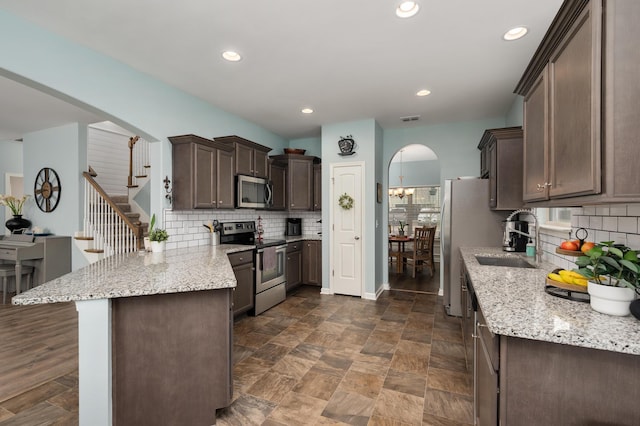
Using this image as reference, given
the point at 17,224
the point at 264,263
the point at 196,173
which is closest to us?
the point at 196,173

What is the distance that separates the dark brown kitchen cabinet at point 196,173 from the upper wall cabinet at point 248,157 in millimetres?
278

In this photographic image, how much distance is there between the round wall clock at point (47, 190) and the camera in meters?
5.07

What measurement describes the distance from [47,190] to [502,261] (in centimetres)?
669

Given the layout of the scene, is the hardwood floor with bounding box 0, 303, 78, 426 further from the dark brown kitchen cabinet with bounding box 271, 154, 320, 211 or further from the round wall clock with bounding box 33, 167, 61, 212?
the dark brown kitchen cabinet with bounding box 271, 154, 320, 211

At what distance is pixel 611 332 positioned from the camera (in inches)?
41.2

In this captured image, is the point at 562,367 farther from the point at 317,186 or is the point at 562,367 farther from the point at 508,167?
the point at 317,186

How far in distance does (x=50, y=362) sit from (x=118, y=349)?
1.66 meters

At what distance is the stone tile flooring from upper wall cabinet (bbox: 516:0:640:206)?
1.55 m

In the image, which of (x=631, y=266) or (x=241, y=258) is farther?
(x=241, y=258)

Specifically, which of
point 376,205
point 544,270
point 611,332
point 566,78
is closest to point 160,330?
point 611,332

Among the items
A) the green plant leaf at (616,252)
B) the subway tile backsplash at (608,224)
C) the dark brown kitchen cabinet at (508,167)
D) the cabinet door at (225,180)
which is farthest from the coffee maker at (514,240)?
the cabinet door at (225,180)

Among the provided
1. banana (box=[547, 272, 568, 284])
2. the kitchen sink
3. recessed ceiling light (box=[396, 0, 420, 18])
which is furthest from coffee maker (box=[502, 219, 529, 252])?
recessed ceiling light (box=[396, 0, 420, 18])

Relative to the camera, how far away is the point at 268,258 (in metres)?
4.00

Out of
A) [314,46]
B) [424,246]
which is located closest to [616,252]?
[314,46]
